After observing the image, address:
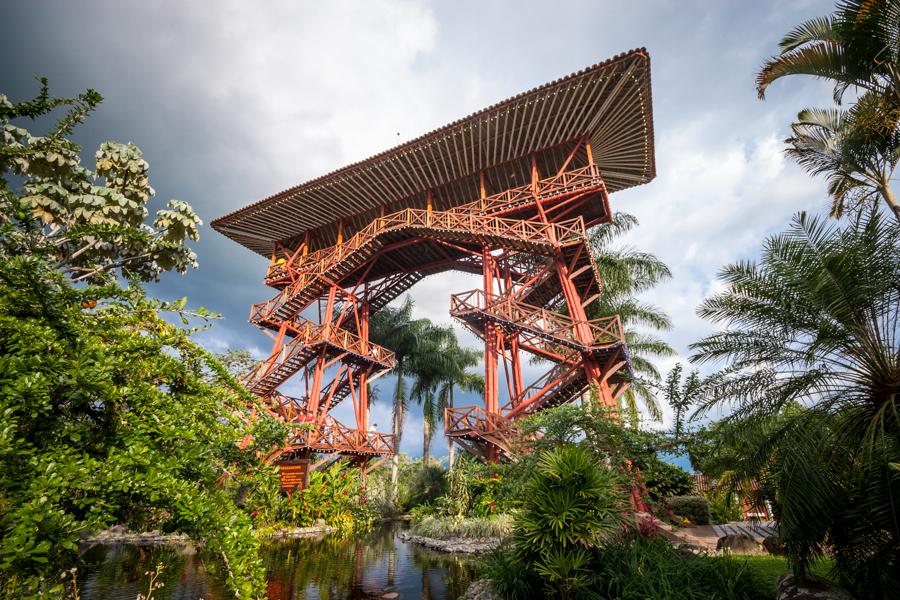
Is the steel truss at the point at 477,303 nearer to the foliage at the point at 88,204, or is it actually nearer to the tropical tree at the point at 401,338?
the tropical tree at the point at 401,338

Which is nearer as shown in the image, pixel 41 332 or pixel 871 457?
pixel 41 332

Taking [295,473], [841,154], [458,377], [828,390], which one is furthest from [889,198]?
[458,377]

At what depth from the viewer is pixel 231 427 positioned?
4719 mm

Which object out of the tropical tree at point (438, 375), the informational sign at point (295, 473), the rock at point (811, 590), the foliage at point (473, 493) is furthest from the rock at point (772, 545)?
the tropical tree at point (438, 375)

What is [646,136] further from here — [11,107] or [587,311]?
[11,107]

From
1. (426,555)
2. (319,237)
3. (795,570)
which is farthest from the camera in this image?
(319,237)

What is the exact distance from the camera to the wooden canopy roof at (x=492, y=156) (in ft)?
51.0

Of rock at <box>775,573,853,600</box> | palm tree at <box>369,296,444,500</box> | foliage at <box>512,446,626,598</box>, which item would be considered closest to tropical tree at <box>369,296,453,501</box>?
palm tree at <box>369,296,444,500</box>

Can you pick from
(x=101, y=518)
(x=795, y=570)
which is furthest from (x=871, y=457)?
(x=101, y=518)

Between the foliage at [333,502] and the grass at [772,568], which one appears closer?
the grass at [772,568]

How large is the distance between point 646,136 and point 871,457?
15.0 metres

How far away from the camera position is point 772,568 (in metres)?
7.78

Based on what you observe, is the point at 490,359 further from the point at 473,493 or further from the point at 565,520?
the point at 565,520

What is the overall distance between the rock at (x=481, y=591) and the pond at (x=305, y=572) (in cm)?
40
